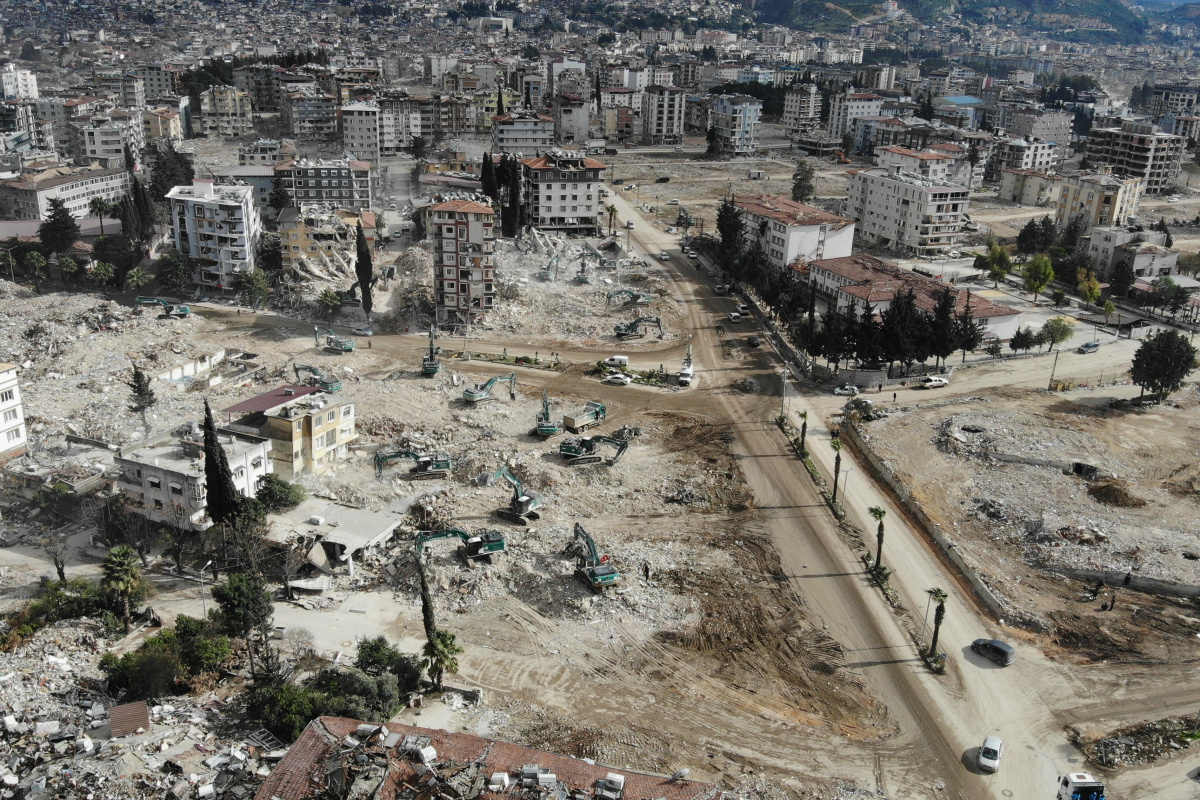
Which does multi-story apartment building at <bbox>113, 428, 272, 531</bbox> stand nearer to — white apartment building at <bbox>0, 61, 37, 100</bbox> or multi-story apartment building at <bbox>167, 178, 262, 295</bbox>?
multi-story apartment building at <bbox>167, 178, 262, 295</bbox>

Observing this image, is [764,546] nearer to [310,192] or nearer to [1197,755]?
[1197,755]

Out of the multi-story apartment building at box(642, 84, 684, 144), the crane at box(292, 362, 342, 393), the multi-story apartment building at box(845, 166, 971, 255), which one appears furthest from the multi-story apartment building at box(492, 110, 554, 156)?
the crane at box(292, 362, 342, 393)

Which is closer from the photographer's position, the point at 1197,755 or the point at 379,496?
the point at 1197,755

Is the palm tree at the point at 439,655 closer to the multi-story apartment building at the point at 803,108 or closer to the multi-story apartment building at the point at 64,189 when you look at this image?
the multi-story apartment building at the point at 64,189

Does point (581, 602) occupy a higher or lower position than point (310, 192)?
lower

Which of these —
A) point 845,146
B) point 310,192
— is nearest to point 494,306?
point 310,192

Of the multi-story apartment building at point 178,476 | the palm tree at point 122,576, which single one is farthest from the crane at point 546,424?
the palm tree at point 122,576

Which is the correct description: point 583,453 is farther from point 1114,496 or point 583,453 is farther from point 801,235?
point 801,235
